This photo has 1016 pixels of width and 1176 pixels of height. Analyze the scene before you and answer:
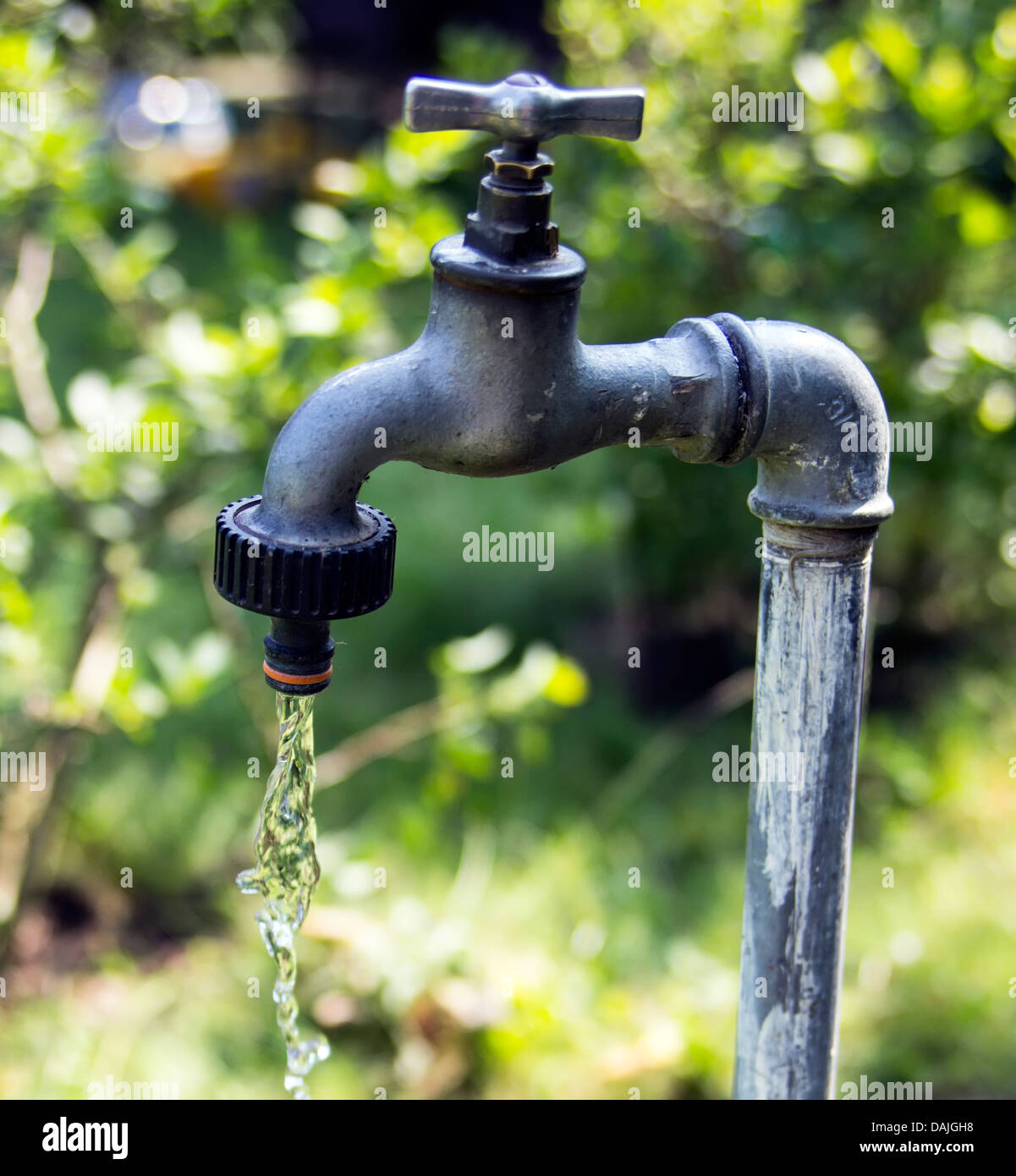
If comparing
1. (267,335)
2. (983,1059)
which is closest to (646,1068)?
(983,1059)

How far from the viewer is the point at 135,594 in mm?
2332

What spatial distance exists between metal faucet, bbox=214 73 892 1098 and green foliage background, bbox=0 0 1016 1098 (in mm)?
947

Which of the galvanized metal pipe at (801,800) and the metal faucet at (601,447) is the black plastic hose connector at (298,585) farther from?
A: the galvanized metal pipe at (801,800)

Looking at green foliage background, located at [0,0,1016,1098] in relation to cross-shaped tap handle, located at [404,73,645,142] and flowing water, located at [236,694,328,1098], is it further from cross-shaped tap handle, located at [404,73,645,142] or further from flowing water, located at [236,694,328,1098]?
cross-shaped tap handle, located at [404,73,645,142]

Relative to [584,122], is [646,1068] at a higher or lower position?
lower

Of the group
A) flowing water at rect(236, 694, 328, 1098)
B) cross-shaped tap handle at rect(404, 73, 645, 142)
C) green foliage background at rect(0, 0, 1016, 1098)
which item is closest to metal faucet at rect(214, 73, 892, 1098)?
cross-shaped tap handle at rect(404, 73, 645, 142)

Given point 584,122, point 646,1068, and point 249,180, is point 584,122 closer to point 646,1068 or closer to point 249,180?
point 646,1068

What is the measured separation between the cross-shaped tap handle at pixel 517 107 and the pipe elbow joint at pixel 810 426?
0.72ft

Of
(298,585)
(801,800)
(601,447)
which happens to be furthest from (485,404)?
(801,800)

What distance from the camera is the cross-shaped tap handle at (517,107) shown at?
1052 millimetres

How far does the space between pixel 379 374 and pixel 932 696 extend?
104 inches

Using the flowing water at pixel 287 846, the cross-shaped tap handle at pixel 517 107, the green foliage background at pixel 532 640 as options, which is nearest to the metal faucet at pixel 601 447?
the cross-shaped tap handle at pixel 517 107

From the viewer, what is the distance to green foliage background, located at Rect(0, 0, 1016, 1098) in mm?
2299

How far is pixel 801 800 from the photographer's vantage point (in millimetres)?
1271
